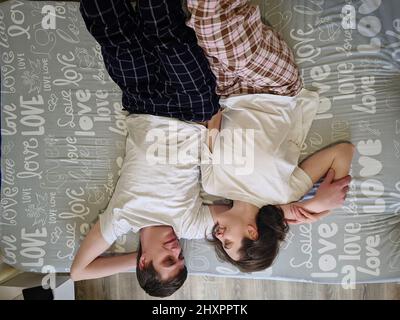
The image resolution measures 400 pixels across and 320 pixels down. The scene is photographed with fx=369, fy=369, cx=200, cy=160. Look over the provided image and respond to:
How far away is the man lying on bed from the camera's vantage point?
1.01 meters

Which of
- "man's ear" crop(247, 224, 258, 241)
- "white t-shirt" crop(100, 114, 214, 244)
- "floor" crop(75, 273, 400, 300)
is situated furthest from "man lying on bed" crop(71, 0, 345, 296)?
"floor" crop(75, 273, 400, 300)

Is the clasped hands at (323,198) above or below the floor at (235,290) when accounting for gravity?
above

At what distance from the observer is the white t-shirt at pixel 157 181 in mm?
1097

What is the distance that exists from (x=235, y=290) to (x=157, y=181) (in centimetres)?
61

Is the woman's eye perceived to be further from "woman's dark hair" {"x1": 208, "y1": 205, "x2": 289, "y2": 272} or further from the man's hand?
the man's hand

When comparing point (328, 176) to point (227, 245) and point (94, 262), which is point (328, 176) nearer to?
point (227, 245)

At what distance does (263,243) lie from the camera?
1.15 metres

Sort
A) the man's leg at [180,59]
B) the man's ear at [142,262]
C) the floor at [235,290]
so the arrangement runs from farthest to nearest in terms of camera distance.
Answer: the floor at [235,290] → the man's ear at [142,262] → the man's leg at [180,59]

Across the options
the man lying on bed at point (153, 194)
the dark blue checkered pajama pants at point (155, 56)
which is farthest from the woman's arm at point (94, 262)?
the dark blue checkered pajama pants at point (155, 56)

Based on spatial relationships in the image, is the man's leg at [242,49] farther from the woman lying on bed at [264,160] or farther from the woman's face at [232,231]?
the woman's face at [232,231]

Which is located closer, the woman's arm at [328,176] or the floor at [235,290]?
the woman's arm at [328,176]

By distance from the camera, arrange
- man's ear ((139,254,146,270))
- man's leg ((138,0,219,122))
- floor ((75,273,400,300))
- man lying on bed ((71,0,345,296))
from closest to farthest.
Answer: man's leg ((138,0,219,122)), man lying on bed ((71,0,345,296)), man's ear ((139,254,146,270)), floor ((75,273,400,300))

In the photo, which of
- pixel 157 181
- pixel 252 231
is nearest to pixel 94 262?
pixel 157 181

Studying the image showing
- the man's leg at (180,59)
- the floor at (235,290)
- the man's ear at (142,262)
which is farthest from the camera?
the floor at (235,290)
